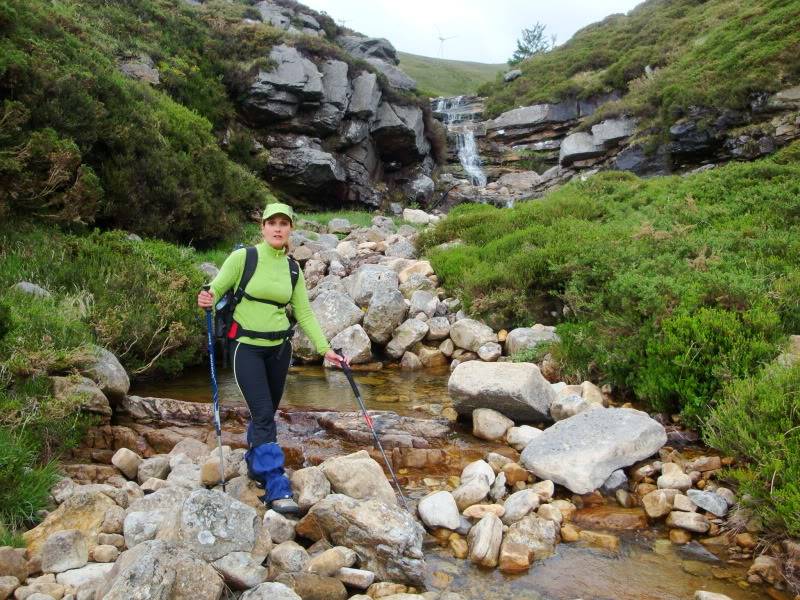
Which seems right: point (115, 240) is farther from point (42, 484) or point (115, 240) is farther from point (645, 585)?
point (645, 585)

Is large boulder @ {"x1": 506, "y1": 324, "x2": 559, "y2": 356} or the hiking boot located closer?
the hiking boot

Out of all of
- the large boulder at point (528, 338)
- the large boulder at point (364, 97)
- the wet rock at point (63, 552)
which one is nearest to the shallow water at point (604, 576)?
the wet rock at point (63, 552)

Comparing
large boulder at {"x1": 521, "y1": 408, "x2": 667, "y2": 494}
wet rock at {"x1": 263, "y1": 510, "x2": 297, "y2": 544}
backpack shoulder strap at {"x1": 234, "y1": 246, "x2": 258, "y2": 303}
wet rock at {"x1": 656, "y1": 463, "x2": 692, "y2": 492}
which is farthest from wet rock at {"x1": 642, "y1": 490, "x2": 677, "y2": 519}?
backpack shoulder strap at {"x1": 234, "y1": 246, "x2": 258, "y2": 303}

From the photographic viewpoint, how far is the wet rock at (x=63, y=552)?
344 cm

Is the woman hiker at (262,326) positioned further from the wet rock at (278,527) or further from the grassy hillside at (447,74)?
the grassy hillside at (447,74)

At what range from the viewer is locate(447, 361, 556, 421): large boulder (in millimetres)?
6660

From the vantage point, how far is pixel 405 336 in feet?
35.4

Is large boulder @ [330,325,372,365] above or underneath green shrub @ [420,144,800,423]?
underneath

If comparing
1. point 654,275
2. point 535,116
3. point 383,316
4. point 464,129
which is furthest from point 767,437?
point 464,129

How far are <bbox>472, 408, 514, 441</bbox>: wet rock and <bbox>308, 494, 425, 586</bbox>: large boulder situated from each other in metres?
2.71

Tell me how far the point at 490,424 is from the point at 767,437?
286cm

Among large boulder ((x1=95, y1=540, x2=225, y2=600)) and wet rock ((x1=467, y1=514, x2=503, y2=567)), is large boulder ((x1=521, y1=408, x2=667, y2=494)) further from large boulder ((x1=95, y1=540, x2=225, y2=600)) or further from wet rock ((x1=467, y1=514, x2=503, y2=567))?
large boulder ((x1=95, y1=540, x2=225, y2=600))

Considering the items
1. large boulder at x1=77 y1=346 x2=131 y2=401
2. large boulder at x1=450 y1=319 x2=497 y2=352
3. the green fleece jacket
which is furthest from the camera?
Result: large boulder at x1=450 y1=319 x2=497 y2=352

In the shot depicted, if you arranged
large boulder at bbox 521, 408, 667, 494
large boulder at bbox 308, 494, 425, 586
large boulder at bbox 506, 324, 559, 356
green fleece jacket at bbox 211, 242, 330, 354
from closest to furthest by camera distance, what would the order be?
large boulder at bbox 308, 494, 425, 586 → green fleece jacket at bbox 211, 242, 330, 354 → large boulder at bbox 521, 408, 667, 494 → large boulder at bbox 506, 324, 559, 356
